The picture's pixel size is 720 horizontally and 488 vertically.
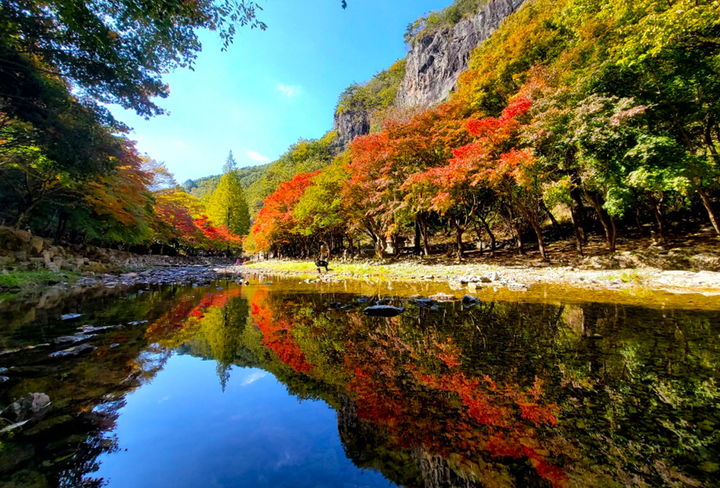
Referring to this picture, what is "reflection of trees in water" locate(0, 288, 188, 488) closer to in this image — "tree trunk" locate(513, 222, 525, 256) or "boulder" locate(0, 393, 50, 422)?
"boulder" locate(0, 393, 50, 422)

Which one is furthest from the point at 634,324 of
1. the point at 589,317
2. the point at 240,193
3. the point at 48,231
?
the point at 240,193

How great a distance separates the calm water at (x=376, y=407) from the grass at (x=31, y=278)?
27.5ft

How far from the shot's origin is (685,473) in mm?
1618

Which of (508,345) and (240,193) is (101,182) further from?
(240,193)

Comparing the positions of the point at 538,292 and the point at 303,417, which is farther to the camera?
the point at 538,292

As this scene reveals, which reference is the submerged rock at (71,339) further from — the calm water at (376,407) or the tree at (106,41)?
the tree at (106,41)

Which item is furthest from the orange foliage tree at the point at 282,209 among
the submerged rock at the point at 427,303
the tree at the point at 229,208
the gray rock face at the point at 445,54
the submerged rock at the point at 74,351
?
the submerged rock at the point at 74,351

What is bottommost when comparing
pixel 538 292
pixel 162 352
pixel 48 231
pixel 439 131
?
pixel 538 292

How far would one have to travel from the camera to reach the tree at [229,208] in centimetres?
5494

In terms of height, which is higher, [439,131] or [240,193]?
[240,193]

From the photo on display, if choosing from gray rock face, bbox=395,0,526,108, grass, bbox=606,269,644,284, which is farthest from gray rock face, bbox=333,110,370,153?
grass, bbox=606,269,644,284

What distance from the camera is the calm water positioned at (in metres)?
1.76

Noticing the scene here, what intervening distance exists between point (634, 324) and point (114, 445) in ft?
23.0

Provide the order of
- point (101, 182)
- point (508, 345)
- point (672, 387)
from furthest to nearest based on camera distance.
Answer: point (101, 182) < point (508, 345) < point (672, 387)
